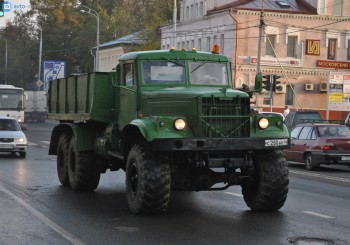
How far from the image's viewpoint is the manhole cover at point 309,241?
988cm

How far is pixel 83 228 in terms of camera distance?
1084cm

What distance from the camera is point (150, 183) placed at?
11758 millimetres

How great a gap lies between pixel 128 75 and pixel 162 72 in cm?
68

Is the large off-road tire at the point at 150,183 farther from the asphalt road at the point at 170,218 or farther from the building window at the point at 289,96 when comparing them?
the building window at the point at 289,96

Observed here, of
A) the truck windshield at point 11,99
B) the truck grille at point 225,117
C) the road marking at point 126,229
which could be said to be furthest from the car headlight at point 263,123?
the truck windshield at point 11,99

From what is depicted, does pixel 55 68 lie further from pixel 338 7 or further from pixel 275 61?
pixel 338 7

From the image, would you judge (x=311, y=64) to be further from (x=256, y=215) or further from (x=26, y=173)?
(x=256, y=215)

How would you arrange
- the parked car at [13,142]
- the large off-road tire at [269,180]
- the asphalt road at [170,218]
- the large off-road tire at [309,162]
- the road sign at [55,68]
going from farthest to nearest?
the road sign at [55,68], the parked car at [13,142], the large off-road tire at [309,162], the large off-road tire at [269,180], the asphalt road at [170,218]

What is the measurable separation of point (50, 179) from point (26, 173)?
177 cm

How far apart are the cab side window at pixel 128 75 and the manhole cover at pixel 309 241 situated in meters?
4.59

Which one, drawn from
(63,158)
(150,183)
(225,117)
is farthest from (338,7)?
(150,183)

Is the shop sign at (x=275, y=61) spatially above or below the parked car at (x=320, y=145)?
above

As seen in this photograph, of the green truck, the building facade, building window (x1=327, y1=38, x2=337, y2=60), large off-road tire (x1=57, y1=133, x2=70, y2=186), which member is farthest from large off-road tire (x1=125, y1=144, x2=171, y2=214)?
building window (x1=327, y1=38, x2=337, y2=60)

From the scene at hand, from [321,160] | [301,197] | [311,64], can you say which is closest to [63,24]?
[311,64]
